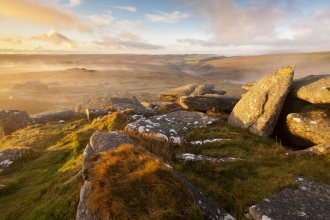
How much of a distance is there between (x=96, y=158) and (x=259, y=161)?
5.46m

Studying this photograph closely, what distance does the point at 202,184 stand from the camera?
6.14 metres

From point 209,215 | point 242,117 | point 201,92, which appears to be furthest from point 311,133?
point 201,92

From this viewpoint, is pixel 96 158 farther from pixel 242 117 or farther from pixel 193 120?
pixel 242 117

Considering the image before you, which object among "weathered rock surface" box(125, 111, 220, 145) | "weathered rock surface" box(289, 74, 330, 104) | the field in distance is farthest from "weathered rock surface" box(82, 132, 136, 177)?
the field in distance

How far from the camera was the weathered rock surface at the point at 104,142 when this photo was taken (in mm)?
6844

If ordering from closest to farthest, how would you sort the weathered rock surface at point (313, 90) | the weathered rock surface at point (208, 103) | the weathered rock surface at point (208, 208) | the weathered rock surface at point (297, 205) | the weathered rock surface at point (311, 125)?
the weathered rock surface at point (208, 208), the weathered rock surface at point (297, 205), the weathered rock surface at point (311, 125), the weathered rock surface at point (313, 90), the weathered rock surface at point (208, 103)

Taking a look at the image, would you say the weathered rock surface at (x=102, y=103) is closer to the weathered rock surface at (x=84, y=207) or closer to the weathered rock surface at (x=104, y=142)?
the weathered rock surface at (x=104, y=142)

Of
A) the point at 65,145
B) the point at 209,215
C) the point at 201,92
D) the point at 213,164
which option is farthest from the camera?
the point at 201,92

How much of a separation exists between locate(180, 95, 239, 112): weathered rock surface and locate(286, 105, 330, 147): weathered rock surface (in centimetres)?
491

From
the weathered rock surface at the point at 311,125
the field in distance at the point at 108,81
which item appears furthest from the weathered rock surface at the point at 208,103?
the field in distance at the point at 108,81

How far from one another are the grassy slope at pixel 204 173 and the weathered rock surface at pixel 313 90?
307 centimetres

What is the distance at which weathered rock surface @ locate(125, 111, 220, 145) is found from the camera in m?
8.80

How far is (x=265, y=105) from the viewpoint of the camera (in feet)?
33.8

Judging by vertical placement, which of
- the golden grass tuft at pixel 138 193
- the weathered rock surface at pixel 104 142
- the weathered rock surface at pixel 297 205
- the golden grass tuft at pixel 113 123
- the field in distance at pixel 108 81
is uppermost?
the golden grass tuft at pixel 138 193
